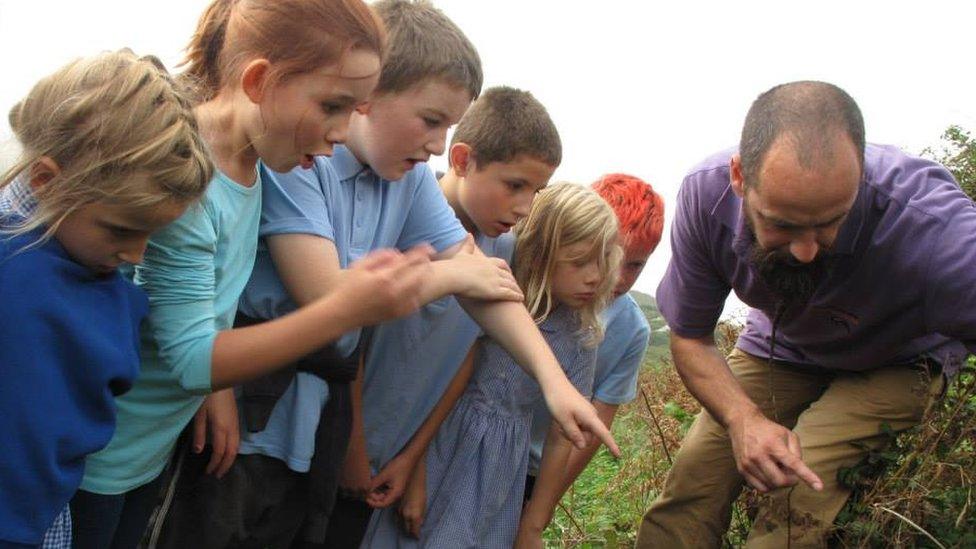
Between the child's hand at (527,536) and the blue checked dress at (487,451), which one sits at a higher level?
the blue checked dress at (487,451)

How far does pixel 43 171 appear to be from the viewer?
2.16 metres

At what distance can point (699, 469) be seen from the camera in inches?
175

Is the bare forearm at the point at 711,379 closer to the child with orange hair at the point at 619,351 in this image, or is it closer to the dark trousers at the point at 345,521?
the child with orange hair at the point at 619,351

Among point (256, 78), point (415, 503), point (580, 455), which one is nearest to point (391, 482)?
point (415, 503)

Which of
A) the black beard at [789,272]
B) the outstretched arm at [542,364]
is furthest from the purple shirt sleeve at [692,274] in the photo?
the outstretched arm at [542,364]

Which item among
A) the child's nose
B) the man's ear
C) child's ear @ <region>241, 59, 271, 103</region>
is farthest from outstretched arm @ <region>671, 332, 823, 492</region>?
child's ear @ <region>241, 59, 271, 103</region>

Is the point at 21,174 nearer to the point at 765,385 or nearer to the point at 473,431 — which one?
the point at 473,431

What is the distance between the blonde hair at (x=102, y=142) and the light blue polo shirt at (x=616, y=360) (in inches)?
72.7

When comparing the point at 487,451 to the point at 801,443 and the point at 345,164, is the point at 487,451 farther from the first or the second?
the point at 801,443

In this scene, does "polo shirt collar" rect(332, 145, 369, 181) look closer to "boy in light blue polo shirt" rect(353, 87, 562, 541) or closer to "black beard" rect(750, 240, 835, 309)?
"boy in light blue polo shirt" rect(353, 87, 562, 541)

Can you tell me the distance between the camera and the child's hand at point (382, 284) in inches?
90.3

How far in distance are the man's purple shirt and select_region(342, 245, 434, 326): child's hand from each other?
173 centimetres

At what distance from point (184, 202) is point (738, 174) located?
6.80 feet

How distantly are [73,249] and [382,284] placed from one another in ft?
1.96
